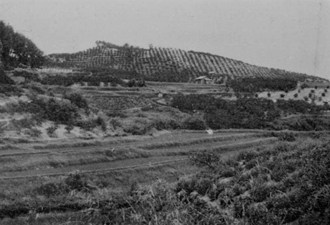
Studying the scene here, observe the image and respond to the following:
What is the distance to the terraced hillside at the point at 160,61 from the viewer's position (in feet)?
297

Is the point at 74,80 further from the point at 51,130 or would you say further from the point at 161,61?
the point at 161,61

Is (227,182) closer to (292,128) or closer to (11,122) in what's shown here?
(11,122)

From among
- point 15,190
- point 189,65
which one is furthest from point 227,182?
point 189,65

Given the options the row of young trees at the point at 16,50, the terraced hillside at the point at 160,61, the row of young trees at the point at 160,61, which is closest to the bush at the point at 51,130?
the row of young trees at the point at 16,50

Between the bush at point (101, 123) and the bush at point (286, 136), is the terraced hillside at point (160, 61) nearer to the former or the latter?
the bush at point (286, 136)

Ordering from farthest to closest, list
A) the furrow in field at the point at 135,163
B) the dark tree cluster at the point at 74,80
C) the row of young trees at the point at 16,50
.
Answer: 1. the row of young trees at the point at 16,50
2. the dark tree cluster at the point at 74,80
3. the furrow in field at the point at 135,163

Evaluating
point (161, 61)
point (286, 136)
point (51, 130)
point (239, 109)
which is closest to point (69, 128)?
point (51, 130)

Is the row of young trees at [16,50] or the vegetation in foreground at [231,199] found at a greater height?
the row of young trees at [16,50]

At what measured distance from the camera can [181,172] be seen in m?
20.7

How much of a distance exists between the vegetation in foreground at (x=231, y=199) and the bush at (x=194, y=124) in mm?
17501

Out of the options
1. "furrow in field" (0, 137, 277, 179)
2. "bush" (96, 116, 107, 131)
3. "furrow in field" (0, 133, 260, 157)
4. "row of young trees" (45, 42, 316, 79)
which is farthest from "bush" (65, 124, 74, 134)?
"row of young trees" (45, 42, 316, 79)

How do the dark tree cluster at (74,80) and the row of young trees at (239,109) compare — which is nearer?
the row of young trees at (239,109)

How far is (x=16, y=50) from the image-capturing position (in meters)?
54.0

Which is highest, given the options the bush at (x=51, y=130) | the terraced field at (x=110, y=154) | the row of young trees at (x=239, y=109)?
the row of young trees at (x=239, y=109)
